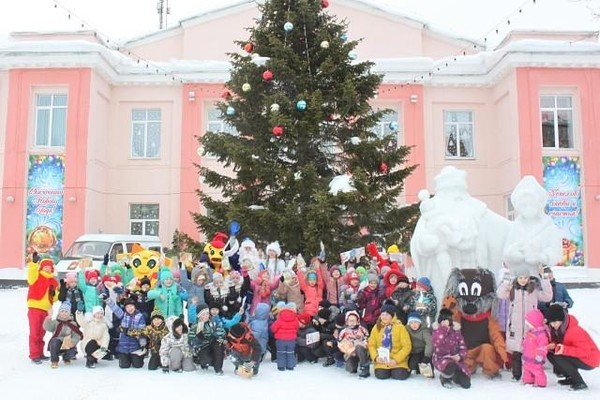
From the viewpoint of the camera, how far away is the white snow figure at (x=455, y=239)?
24.8 feet

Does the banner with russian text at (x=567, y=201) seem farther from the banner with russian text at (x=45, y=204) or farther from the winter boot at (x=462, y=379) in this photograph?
the banner with russian text at (x=45, y=204)

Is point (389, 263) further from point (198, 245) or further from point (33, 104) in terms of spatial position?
point (33, 104)

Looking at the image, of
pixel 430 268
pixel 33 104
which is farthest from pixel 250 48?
pixel 33 104

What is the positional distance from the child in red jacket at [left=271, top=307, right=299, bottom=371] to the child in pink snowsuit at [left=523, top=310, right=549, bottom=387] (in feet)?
9.21

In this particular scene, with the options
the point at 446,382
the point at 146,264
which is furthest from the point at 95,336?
the point at 446,382

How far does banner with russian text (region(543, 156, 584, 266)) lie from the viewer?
18625 millimetres

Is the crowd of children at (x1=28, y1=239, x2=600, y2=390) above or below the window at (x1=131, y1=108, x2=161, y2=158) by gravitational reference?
below

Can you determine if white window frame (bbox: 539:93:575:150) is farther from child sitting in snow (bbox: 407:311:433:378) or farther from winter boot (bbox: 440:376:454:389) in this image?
winter boot (bbox: 440:376:454:389)

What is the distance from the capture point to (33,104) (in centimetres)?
1956

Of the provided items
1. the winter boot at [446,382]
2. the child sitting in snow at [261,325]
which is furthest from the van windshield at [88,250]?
the winter boot at [446,382]

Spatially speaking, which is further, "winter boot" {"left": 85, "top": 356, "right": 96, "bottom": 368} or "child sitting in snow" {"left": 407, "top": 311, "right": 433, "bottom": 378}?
"winter boot" {"left": 85, "top": 356, "right": 96, "bottom": 368}

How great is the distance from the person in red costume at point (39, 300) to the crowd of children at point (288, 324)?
1 centimetres

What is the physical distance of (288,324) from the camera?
7.46 metres

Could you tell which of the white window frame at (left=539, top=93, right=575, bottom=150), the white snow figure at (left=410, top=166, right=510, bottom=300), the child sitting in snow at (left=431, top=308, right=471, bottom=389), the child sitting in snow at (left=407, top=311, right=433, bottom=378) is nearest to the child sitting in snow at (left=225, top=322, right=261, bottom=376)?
the child sitting in snow at (left=407, top=311, right=433, bottom=378)
